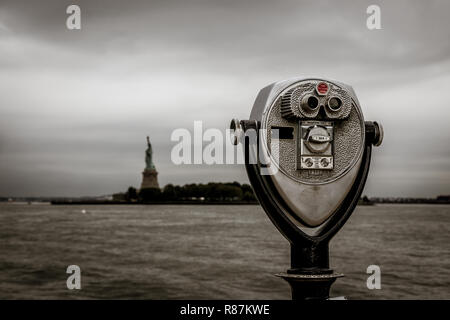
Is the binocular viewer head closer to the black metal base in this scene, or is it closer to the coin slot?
the coin slot

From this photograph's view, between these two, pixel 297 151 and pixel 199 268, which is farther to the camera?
pixel 199 268

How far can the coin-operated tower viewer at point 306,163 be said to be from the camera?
122 inches

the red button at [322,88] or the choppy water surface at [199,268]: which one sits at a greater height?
the red button at [322,88]

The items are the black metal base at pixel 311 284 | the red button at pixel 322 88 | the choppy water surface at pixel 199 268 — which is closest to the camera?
the black metal base at pixel 311 284

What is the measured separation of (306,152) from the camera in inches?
123

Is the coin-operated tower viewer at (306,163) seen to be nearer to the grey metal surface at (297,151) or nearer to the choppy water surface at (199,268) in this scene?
the grey metal surface at (297,151)

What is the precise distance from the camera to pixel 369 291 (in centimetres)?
2105

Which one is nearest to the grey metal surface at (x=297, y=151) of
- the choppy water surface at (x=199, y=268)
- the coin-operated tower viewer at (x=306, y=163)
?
the coin-operated tower viewer at (x=306, y=163)

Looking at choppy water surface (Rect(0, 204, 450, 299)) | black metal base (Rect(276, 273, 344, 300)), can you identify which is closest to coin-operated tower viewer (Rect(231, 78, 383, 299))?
black metal base (Rect(276, 273, 344, 300))

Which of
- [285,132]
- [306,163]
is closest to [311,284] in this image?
[306,163]

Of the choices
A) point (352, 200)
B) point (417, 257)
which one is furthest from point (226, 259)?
point (352, 200)

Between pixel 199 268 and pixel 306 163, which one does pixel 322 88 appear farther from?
pixel 199 268

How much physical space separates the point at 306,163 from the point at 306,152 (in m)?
0.05
